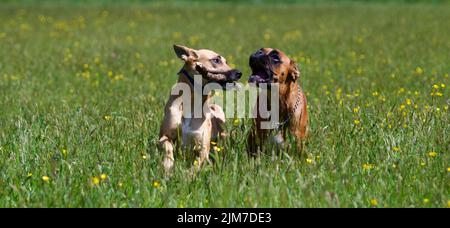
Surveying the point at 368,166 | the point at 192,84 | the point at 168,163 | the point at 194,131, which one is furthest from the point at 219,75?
the point at 368,166

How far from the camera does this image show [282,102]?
19.4ft

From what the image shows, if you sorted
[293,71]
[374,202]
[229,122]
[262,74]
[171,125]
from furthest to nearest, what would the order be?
[229,122]
[293,71]
[262,74]
[171,125]
[374,202]

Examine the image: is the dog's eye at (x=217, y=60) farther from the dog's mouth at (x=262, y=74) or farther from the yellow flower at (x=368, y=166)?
the yellow flower at (x=368, y=166)

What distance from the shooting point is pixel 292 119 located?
19.3ft

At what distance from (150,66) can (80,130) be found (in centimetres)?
621

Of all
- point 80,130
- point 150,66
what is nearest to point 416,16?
point 150,66

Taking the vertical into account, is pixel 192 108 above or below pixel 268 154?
above

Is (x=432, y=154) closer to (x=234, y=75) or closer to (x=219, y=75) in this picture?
(x=234, y=75)

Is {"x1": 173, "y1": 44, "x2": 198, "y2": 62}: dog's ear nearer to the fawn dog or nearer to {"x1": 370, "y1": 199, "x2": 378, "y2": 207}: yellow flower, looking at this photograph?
the fawn dog

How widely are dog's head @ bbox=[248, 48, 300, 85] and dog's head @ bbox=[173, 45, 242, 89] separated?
7.5 inches

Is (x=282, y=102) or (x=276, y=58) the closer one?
(x=276, y=58)

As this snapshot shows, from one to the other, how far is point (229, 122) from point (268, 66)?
71.1 inches

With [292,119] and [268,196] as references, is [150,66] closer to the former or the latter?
[292,119]
